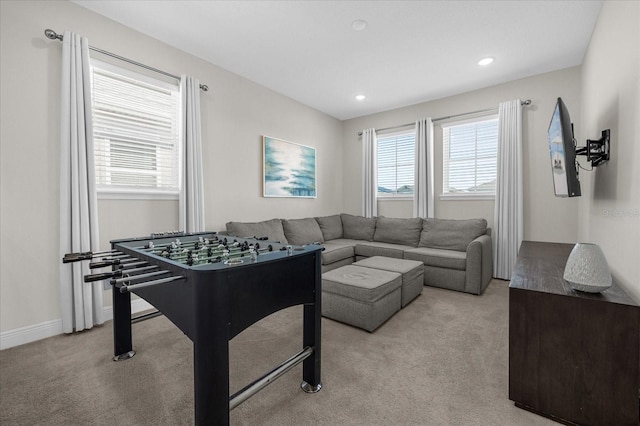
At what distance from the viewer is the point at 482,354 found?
188 centimetres

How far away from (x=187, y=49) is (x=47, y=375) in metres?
3.03

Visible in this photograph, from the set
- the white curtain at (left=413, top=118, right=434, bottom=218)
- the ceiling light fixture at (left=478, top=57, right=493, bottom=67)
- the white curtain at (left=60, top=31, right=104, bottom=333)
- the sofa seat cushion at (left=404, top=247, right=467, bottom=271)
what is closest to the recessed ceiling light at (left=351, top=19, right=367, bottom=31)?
Result: the ceiling light fixture at (left=478, top=57, right=493, bottom=67)

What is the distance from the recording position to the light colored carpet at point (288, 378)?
133 cm

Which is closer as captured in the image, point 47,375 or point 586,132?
point 47,375

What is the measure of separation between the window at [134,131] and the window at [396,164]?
3289 mm

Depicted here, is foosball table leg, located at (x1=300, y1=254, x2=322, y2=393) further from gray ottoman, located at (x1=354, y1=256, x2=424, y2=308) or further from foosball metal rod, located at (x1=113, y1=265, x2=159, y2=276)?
gray ottoman, located at (x1=354, y1=256, x2=424, y2=308)

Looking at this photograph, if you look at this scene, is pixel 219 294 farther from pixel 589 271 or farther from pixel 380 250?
pixel 380 250

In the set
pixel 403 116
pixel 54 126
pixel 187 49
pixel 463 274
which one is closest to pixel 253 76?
pixel 187 49

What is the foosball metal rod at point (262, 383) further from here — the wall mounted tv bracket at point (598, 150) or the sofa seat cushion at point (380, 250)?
the sofa seat cushion at point (380, 250)

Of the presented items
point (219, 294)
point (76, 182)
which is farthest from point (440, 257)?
point (76, 182)

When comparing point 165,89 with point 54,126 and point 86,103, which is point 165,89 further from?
point 54,126

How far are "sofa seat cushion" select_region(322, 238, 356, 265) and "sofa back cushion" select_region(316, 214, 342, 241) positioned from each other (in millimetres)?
183

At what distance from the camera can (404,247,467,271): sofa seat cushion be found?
322cm

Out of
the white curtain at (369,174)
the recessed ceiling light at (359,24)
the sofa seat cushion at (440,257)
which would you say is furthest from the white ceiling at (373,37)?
the sofa seat cushion at (440,257)
